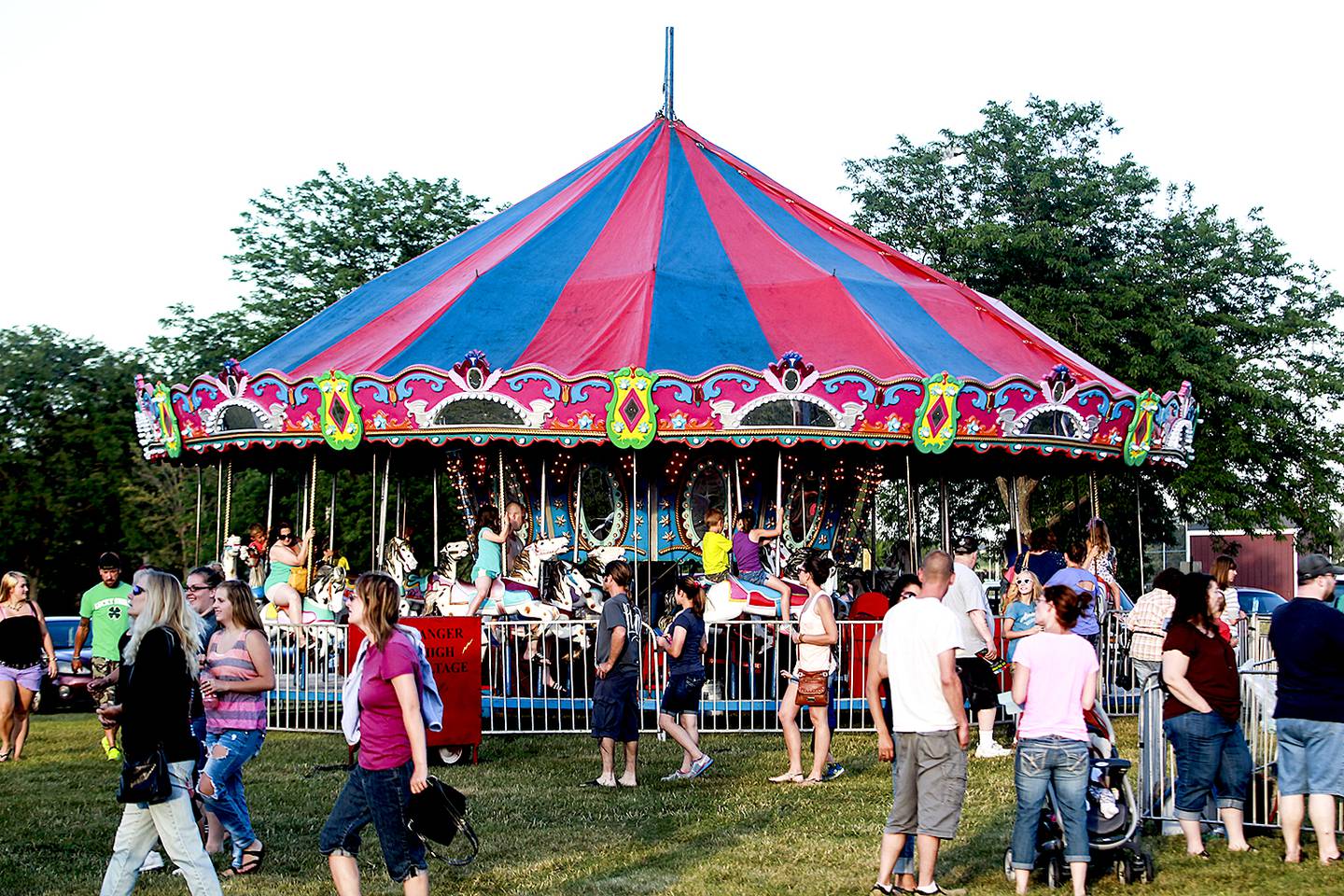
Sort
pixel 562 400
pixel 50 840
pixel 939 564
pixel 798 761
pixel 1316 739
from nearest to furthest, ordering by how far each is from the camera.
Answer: pixel 939 564 → pixel 1316 739 → pixel 50 840 → pixel 798 761 → pixel 562 400

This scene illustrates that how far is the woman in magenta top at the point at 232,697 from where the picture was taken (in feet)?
26.6

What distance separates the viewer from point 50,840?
9.27 m

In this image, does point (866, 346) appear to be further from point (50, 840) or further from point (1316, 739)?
point (50, 840)

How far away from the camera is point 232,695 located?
27.0ft

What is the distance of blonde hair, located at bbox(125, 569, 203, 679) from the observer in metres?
6.85

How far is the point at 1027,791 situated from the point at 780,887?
4.41ft

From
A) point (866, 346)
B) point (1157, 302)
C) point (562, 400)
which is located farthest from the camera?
point (1157, 302)

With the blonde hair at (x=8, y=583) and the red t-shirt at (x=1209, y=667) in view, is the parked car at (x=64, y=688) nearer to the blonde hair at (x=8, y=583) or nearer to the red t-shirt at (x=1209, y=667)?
the blonde hair at (x=8, y=583)

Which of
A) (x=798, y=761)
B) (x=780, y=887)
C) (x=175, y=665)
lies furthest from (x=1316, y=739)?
(x=175, y=665)

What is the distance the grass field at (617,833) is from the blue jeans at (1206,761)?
310mm

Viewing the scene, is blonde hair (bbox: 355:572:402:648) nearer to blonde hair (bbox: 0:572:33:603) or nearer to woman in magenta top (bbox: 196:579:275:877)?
woman in magenta top (bbox: 196:579:275:877)

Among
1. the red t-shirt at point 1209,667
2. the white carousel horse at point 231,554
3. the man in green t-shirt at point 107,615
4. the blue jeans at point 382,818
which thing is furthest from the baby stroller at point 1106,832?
the white carousel horse at point 231,554

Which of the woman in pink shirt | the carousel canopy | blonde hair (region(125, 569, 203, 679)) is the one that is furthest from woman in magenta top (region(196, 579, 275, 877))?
the carousel canopy

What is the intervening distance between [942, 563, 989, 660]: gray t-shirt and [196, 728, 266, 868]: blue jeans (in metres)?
5.44
